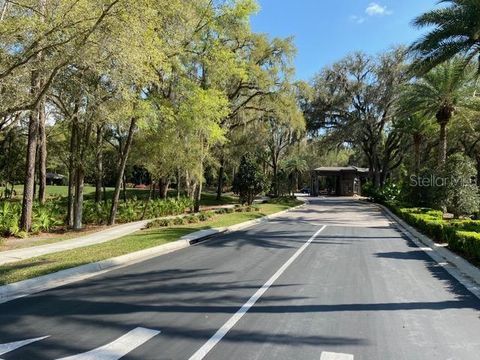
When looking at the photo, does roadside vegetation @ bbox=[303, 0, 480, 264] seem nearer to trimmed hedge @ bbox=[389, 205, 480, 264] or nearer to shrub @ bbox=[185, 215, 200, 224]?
trimmed hedge @ bbox=[389, 205, 480, 264]

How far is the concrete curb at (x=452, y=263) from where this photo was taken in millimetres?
8961

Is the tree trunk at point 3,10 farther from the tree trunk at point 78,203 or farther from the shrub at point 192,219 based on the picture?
the shrub at point 192,219

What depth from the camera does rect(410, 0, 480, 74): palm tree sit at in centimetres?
1655

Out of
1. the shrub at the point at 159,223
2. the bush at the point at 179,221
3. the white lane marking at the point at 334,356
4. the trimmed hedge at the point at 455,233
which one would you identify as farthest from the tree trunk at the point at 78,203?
the white lane marking at the point at 334,356

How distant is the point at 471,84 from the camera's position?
2869cm

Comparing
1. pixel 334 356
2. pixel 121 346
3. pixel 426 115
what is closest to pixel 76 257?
pixel 121 346

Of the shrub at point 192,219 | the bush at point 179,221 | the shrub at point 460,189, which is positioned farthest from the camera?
the shrub at point 460,189

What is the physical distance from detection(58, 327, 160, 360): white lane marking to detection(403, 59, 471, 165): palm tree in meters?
23.5

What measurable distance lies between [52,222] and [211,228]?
21.4 ft

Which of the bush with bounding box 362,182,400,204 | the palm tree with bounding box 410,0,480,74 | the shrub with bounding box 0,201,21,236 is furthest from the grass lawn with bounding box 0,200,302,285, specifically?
the bush with bounding box 362,182,400,204

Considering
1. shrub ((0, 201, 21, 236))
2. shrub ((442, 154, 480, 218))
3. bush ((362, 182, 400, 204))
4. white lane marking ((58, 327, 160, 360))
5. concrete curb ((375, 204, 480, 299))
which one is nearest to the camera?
white lane marking ((58, 327, 160, 360))

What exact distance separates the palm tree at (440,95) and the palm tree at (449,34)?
23.1ft

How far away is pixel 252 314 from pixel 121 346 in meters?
2.02

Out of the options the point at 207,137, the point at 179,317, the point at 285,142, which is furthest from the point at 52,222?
the point at 285,142
